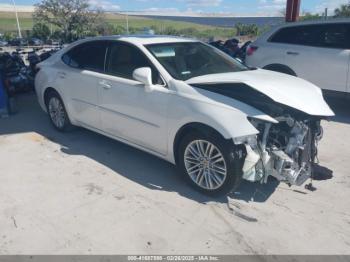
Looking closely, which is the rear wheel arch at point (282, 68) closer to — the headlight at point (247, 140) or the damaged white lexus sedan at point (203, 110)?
the damaged white lexus sedan at point (203, 110)

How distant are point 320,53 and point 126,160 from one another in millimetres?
4516

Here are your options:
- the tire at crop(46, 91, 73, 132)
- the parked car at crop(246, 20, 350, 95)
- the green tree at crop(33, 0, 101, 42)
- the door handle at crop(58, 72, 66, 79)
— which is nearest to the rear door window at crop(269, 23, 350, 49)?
the parked car at crop(246, 20, 350, 95)

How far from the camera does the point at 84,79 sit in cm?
532

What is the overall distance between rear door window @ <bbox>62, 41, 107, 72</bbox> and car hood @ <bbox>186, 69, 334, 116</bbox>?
5.33 feet

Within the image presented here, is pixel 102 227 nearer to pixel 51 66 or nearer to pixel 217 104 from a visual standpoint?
pixel 217 104

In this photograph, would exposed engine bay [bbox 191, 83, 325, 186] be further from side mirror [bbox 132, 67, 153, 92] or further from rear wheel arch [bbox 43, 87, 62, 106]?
rear wheel arch [bbox 43, 87, 62, 106]

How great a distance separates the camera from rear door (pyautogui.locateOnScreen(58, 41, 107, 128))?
5199mm

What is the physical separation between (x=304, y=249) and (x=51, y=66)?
474 cm

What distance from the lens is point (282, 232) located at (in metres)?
3.45

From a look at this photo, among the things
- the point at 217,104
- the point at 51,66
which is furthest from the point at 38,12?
the point at 217,104

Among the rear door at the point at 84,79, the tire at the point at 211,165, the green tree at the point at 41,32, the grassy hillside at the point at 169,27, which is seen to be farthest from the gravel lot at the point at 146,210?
the green tree at the point at 41,32

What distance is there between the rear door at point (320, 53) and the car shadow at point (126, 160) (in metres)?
3.69

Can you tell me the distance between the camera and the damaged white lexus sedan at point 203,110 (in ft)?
12.2

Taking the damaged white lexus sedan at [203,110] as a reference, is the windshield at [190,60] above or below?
above
